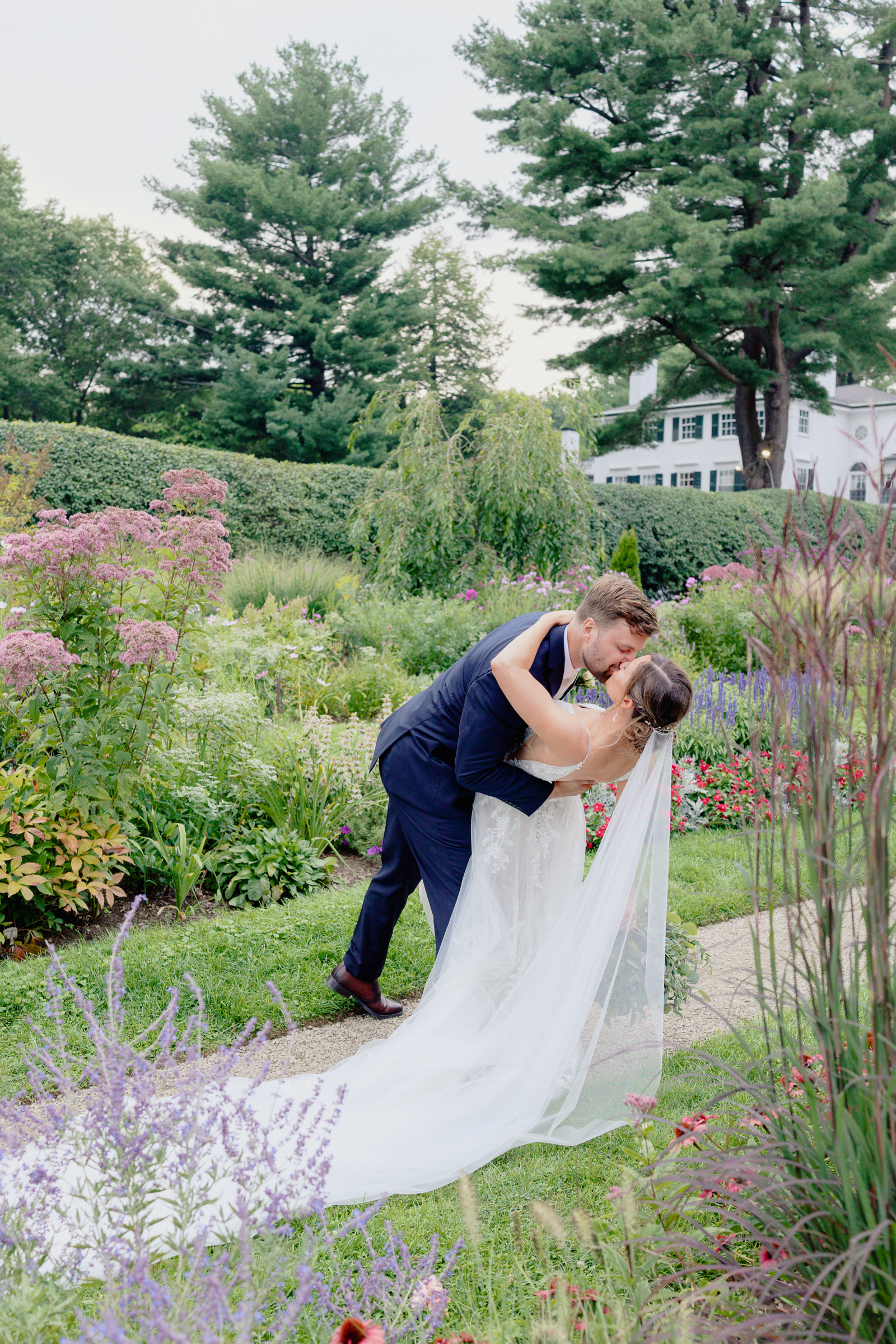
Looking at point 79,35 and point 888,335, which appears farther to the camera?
point 888,335

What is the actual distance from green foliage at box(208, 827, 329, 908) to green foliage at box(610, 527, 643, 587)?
34.9 feet

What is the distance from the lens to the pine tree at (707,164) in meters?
17.9

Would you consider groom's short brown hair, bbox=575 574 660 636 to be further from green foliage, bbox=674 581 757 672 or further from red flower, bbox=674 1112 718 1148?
green foliage, bbox=674 581 757 672

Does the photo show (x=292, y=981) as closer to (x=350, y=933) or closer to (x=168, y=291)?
(x=350, y=933)

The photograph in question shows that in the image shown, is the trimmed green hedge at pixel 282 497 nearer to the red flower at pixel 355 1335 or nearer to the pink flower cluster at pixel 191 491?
the pink flower cluster at pixel 191 491

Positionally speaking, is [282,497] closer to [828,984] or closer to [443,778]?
[443,778]

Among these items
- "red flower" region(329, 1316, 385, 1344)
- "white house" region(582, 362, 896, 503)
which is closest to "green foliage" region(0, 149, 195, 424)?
"white house" region(582, 362, 896, 503)

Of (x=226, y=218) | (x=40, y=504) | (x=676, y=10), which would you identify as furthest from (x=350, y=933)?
(x=226, y=218)

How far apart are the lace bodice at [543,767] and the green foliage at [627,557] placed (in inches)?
463

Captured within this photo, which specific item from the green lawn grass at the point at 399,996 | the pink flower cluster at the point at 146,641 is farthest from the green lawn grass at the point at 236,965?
the pink flower cluster at the point at 146,641

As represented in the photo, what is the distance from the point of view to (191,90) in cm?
2462

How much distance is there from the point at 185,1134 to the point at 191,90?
28970mm

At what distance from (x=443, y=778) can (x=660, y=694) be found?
849 mm

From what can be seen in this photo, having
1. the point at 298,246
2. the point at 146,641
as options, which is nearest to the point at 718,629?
the point at 146,641
